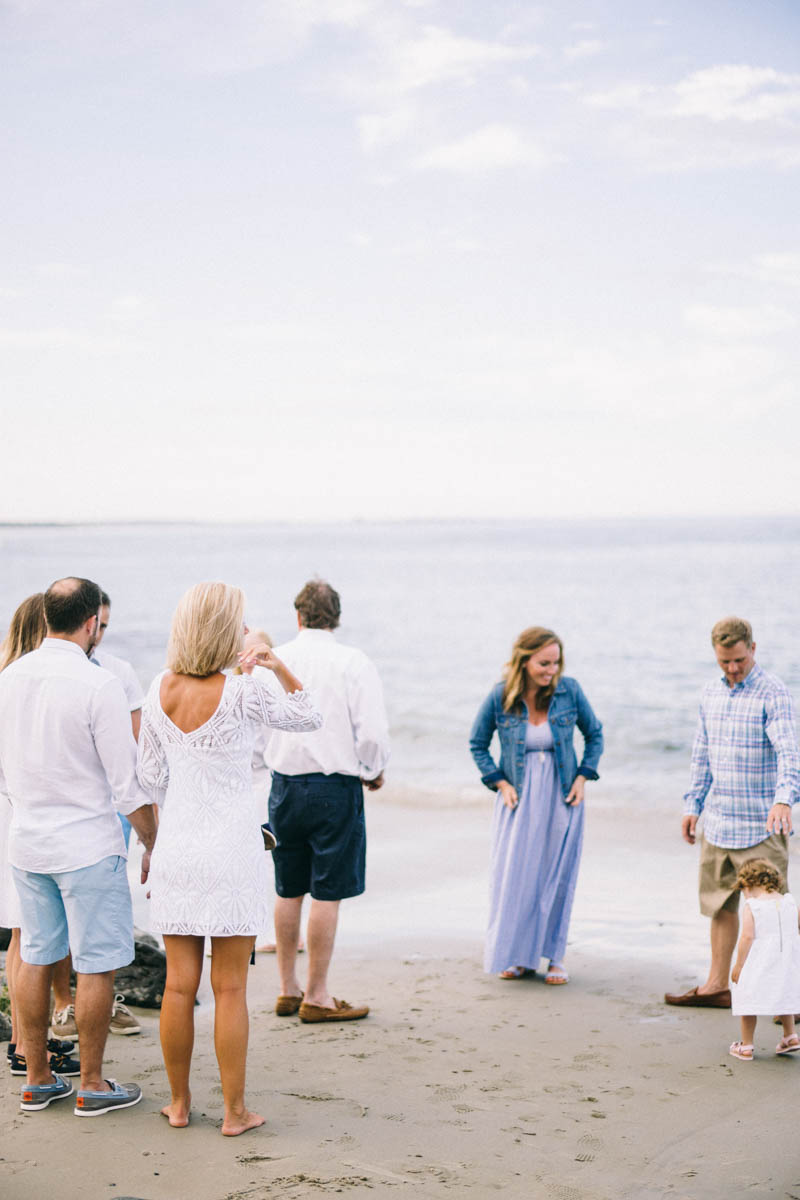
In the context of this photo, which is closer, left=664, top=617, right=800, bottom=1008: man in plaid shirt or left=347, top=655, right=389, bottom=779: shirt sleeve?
left=347, top=655, right=389, bottom=779: shirt sleeve

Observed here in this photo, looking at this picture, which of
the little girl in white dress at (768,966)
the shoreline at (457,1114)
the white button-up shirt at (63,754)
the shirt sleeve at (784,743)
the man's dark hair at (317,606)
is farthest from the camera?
the man's dark hair at (317,606)

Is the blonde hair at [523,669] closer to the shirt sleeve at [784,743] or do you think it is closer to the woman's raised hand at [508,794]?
the woman's raised hand at [508,794]

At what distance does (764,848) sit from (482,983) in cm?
157

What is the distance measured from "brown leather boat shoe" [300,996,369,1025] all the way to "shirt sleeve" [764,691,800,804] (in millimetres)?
2101

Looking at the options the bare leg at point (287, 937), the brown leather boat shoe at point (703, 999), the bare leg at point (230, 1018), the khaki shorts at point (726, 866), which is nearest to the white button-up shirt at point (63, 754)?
the bare leg at point (230, 1018)

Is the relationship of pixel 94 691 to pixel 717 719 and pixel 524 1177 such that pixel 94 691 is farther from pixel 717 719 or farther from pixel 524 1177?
pixel 717 719

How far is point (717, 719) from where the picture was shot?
5227 millimetres

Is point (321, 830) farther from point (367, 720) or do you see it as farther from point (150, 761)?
point (150, 761)

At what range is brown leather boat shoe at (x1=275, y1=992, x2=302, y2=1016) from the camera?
16.6 feet

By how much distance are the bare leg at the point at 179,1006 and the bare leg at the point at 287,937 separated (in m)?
1.42

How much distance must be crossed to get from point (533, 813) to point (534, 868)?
0.27 metres

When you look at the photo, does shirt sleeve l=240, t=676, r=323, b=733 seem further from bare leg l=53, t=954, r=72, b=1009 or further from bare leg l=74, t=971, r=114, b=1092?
bare leg l=53, t=954, r=72, b=1009

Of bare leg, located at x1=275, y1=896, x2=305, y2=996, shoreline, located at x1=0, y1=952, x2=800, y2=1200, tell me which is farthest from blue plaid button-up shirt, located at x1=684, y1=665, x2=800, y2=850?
bare leg, located at x1=275, y1=896, x2=305, y2=996

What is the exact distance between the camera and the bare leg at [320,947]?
16.1 ft
